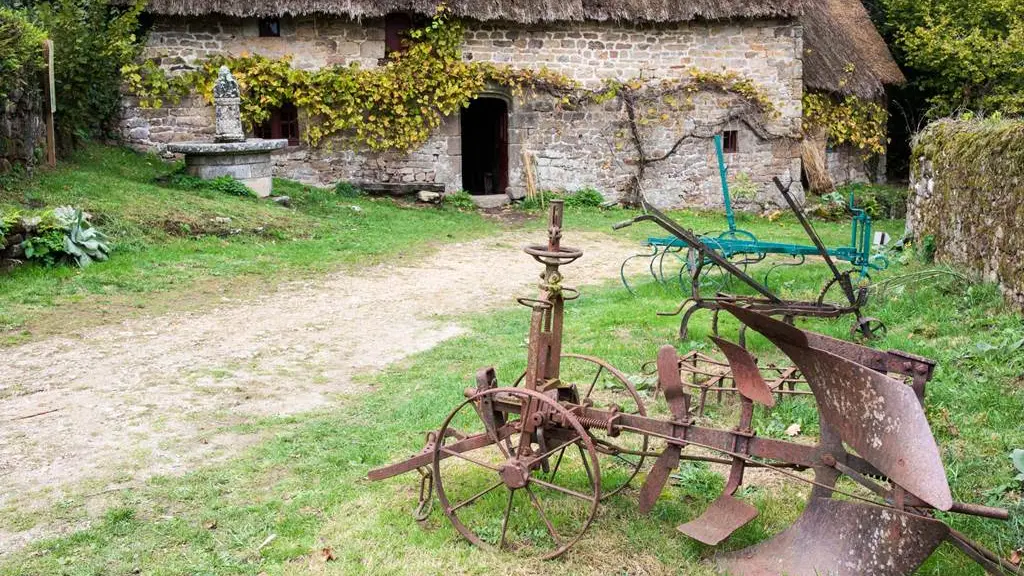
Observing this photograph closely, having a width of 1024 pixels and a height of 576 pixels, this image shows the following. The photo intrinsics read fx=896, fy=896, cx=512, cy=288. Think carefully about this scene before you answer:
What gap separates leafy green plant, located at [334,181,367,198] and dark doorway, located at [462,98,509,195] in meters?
2.87

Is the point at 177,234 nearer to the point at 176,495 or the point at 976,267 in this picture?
the point at 176,495

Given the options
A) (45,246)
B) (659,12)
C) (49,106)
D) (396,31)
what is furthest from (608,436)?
(659,12)

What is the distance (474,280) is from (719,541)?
268 inches

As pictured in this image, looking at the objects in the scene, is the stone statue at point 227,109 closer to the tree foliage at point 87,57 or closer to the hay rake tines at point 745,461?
the tree foliage at point 87,57

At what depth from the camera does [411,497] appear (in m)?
4.62

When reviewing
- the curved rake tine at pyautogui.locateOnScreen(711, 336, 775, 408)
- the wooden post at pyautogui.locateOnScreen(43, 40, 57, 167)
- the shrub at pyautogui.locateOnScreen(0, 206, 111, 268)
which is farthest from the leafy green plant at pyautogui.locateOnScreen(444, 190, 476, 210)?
the curved rake tine at pyautogui.locateOnScreen(711, 336, 775, 408)

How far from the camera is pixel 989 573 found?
3.44 metres

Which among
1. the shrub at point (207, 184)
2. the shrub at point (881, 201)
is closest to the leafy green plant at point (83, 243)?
the shrub at point (207, 184)

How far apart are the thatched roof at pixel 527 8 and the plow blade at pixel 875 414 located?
41.5 feet

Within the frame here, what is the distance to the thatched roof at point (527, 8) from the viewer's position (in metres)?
14.4

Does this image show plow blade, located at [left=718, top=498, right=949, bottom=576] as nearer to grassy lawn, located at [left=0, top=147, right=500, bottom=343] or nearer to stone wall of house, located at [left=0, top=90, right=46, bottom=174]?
grassy lawn, located at [left=0, top=147, right=500, bottom=343]

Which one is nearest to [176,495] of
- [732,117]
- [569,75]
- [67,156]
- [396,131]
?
[67,156]

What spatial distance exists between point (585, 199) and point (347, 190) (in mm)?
4362

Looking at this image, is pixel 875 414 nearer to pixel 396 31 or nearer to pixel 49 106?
pixel 49 106
